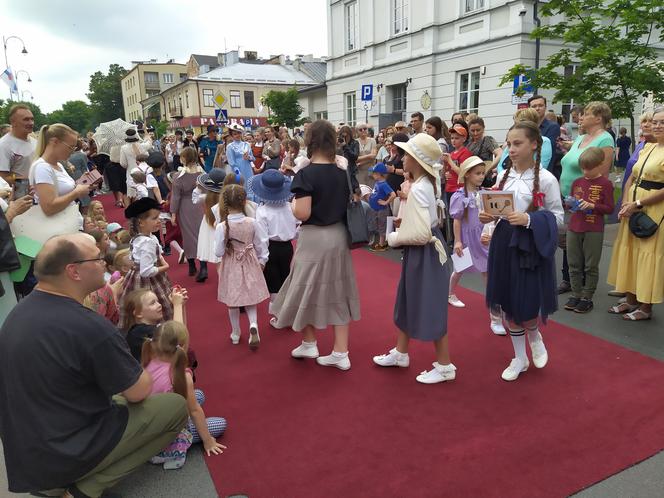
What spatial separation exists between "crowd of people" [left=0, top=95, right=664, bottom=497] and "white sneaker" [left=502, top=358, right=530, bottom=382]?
16mm

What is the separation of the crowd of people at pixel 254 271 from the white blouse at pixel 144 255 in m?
0.01

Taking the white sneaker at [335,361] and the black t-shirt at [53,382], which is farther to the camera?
the white sneaker at [335,361]

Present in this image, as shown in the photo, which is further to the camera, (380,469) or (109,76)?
(109,76)

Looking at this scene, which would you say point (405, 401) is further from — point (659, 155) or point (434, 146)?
point (659, 155)

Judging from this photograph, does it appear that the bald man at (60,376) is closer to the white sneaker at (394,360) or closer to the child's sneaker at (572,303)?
the white sneaker at (394,360)

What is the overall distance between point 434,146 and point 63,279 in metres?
2.60

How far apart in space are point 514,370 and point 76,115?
118m

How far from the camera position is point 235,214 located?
4582 mm

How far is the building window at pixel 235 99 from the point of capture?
50781mm

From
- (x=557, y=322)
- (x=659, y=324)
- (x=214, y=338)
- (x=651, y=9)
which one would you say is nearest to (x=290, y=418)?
(x=214, y=338)

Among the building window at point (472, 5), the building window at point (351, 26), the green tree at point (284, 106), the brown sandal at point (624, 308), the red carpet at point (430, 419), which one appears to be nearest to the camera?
the red carpet at point (430, 419)

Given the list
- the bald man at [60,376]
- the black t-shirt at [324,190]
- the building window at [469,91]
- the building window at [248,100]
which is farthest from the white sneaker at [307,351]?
the building window at [248,100]

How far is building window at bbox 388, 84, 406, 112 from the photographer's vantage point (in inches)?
790

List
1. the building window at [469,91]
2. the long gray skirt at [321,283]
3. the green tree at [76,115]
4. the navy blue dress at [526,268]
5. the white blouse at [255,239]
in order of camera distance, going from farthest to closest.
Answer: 1. the green tree at [76,115]
2. the building window at [469,91]
3. the white blouse at [255,239]
4. the long gray skirt at [321,283]
5. the navy blue dress at [526,268]
